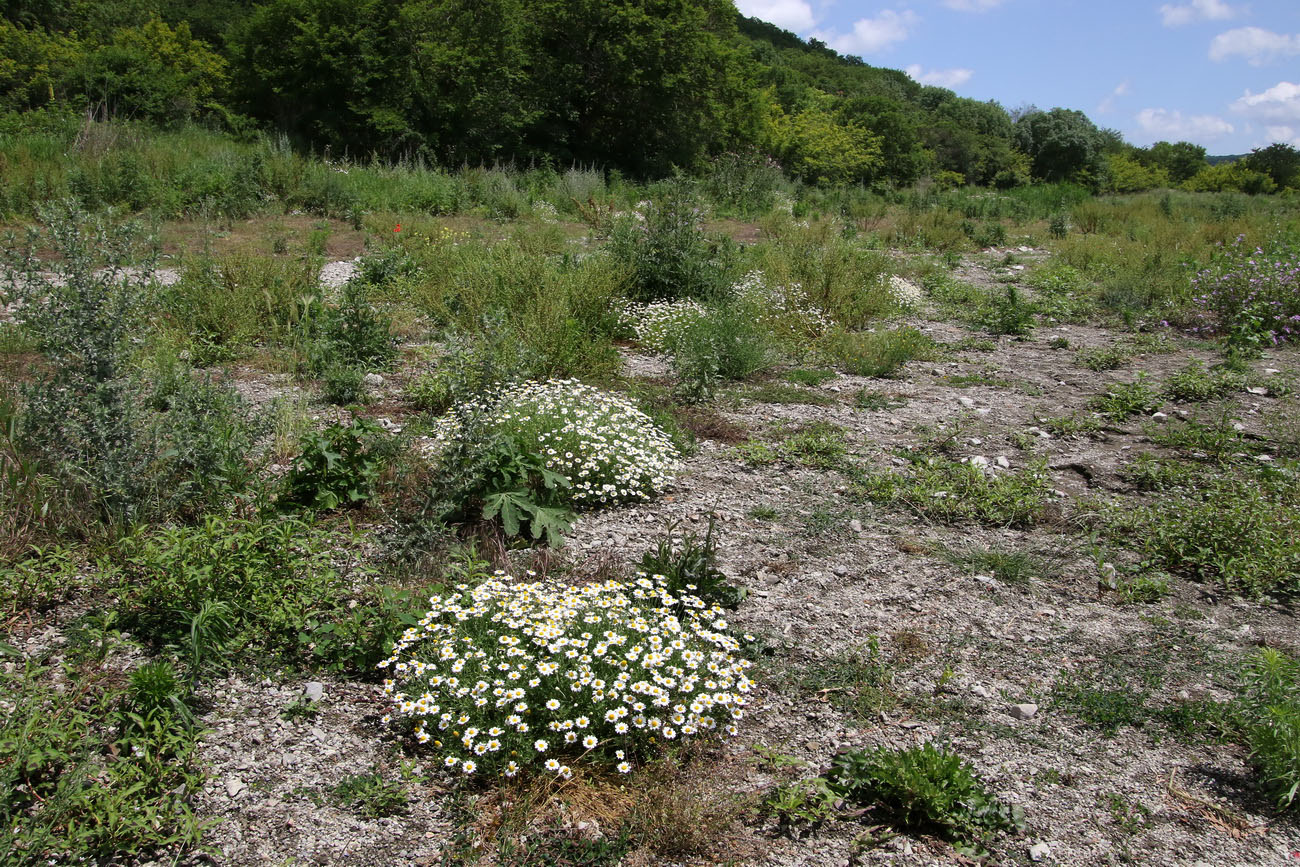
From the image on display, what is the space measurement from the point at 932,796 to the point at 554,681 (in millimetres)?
1148

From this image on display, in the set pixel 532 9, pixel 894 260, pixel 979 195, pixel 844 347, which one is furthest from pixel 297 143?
pixel 979 195

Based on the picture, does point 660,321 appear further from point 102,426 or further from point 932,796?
point 932,796


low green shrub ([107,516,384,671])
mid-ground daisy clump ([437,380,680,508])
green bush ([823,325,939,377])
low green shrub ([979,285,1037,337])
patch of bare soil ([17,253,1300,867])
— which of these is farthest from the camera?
low green shrub ([979,285,1037,337])

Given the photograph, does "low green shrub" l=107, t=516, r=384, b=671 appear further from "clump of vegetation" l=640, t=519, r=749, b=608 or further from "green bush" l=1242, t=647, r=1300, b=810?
"green bush" l=1242, t=647, r=1300, b=810

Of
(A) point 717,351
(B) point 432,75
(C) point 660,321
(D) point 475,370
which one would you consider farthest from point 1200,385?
(B) point 432,75

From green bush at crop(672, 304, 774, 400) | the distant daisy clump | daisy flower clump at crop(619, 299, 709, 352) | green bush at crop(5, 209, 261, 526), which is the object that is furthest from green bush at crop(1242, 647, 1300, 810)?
the distant daisy clump

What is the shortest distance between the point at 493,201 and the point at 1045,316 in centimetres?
792

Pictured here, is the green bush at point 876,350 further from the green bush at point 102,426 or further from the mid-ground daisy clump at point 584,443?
the green bush at point 102,426

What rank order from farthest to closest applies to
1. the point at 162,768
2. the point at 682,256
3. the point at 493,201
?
the point at 493,201
the point at 682,256
the point at 162,768

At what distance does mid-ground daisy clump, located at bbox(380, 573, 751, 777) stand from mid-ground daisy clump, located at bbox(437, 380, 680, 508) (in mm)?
1224

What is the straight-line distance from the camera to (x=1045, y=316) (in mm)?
9258

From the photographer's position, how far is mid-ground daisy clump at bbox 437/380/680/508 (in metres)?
4.18

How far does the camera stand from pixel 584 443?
4.29 meters

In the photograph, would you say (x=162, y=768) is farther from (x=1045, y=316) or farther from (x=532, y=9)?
(x=532, y=9)
